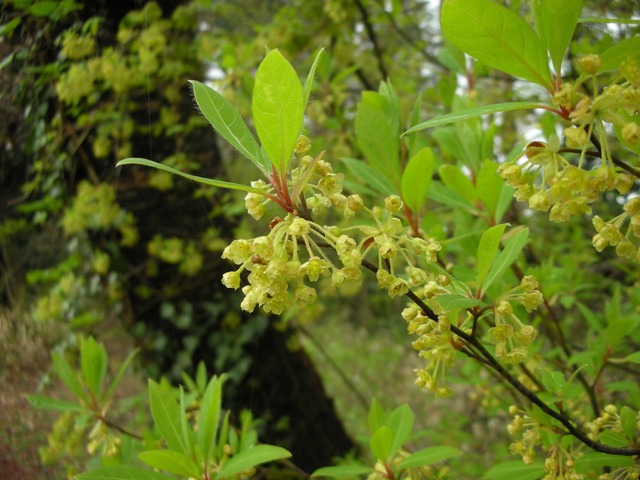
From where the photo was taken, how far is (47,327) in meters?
2.79

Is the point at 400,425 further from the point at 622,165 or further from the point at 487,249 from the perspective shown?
the point at 622,165

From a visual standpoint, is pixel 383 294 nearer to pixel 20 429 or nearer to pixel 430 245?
pixel 20 429

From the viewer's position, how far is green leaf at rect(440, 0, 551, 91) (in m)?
0.71

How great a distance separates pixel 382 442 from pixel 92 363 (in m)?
0.94

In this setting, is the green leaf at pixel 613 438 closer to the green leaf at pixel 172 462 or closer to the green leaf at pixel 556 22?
the green leaf at pixel 556 22

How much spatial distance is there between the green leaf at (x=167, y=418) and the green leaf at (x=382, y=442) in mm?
406

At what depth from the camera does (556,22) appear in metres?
0.72

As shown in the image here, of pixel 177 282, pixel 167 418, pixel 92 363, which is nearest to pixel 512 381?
pixel 167 418

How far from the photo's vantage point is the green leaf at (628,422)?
0.96m

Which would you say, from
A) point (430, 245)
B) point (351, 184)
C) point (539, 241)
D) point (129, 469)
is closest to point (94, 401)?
point (129, 469)

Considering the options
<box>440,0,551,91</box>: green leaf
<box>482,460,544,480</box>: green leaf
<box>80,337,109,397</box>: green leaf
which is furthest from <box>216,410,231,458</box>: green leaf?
<box>440,0,551,91</box>: green leaf

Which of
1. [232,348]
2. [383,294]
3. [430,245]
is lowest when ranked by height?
[383,294]

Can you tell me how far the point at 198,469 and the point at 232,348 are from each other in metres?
1.85

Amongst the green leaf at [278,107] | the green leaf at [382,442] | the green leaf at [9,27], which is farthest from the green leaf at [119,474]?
the green leaf at [9,27]
